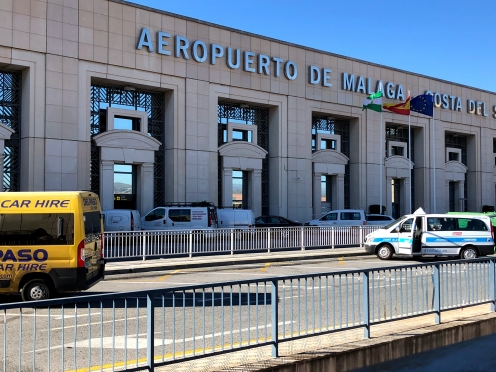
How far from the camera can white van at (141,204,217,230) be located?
27.0 metres

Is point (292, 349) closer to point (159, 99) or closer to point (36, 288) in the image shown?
point (36, 288)

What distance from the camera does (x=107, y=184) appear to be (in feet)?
99.3

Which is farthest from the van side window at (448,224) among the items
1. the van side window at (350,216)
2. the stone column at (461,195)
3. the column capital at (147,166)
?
the stone column at (461,195)

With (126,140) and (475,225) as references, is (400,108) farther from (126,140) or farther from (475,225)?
(475,225)

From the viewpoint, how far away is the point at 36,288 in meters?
11.8

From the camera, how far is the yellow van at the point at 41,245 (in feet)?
38.5

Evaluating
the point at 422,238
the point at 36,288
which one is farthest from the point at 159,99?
the point at 36,288

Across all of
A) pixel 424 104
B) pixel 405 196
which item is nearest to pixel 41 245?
pixel 424 104

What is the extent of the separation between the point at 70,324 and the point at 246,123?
31.9 meters

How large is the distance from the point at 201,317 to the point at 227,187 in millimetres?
28916

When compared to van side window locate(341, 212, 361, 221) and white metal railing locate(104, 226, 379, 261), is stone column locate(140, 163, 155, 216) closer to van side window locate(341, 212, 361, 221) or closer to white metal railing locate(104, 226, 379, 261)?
white metal railing locate(104, 226, 379, 261)

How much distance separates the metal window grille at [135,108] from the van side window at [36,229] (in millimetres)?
18870

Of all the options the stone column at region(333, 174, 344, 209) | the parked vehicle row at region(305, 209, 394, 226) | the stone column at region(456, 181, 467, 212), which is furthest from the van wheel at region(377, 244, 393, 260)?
the stone column at region(456, 181, 467, 212)

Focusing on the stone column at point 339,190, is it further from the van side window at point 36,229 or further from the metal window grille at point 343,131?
the van side window at point 36,229
